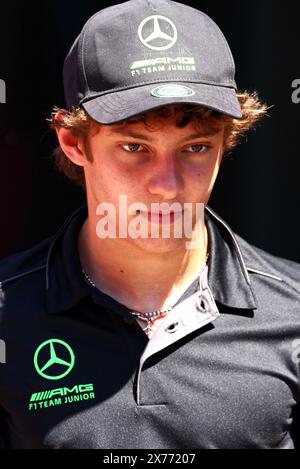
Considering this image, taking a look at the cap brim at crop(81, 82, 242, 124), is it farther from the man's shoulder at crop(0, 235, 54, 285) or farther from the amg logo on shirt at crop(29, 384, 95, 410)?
the amg logo on shirt at crop(29, 384, 95, 410)

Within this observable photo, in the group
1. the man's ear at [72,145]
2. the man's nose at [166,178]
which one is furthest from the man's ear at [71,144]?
the man's nose at [166,178]

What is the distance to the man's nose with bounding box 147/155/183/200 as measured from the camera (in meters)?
1.91

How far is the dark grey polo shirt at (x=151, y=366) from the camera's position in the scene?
1969 mm

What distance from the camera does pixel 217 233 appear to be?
7.39ft

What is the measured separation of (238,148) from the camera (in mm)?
2838

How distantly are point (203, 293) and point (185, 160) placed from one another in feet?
1.19

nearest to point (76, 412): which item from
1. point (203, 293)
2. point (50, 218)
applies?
point (203, 293)

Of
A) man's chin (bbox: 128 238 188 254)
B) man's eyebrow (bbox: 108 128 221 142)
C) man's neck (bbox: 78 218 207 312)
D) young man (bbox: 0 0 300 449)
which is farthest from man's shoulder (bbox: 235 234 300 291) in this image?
man's eyebrow (bbox: 108 128 221 142)

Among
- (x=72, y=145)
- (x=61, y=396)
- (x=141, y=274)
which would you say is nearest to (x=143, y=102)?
(x=72, y=145)

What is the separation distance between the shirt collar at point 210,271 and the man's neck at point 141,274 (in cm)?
6

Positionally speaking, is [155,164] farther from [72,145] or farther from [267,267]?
[267,267]

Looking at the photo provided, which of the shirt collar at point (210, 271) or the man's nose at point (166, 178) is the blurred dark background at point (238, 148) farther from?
the man's nose at point (166, 178)

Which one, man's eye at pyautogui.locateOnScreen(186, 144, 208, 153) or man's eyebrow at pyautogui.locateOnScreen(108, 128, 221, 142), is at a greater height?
man's eyebrow at pyautogui.locateOnScreen(108, 128, 221, 142)

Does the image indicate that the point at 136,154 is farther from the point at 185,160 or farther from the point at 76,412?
the point at 76,412
